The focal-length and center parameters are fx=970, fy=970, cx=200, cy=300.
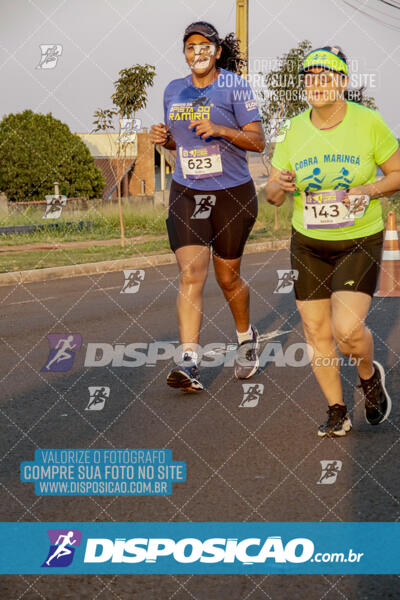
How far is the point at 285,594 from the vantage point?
3.20 meters

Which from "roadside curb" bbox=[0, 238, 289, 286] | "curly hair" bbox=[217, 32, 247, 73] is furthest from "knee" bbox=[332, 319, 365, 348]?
"roadside curb" bbox=[0, 238, 289, 286]

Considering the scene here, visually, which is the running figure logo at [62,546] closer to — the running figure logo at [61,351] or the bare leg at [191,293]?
the bare leg at [191,293]

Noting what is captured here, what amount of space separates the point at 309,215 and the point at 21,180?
35.2m

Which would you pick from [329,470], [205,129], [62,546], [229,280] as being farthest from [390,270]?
[62,546]

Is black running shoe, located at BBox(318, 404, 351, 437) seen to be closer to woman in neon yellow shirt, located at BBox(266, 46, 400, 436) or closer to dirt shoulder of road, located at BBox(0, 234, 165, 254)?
woman in neon yellow shirt, located at BBox(266, 46, 400, 436)

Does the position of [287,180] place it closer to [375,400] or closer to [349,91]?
[349,91]

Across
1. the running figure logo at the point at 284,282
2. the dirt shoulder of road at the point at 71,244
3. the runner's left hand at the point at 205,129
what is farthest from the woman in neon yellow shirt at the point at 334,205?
the dirt shoulder of road at the point at 71,244

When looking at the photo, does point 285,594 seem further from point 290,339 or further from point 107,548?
point 290,339

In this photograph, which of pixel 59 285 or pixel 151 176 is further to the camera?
pixel 151 176

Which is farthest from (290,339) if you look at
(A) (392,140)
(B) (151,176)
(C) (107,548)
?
(B) (151,176)

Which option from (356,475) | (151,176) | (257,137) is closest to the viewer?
(356,475)

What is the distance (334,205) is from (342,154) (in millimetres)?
251

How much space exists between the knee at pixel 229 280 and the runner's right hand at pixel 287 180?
173 cm

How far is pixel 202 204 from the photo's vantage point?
6.23m
